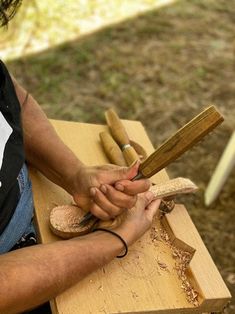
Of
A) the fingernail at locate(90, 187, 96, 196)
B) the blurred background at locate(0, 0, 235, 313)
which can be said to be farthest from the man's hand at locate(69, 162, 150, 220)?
the blurred background at locate(0, 0, 235, 313)

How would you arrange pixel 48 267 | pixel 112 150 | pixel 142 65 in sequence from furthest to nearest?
1. pixel 142 65
2. pixel 112 150
3. pixel 48 267

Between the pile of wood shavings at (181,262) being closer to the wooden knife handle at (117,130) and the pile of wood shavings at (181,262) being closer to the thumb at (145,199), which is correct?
the thumb at (145,199)

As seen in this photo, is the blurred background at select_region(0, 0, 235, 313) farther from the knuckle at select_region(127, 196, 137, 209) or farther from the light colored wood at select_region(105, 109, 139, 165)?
the knuckle at select_region(127, 196, 137, 209)

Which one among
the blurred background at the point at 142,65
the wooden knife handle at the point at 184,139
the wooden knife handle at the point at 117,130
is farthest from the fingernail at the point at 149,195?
the blurred background at the point at 142,65

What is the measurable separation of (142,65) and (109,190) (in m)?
2.25

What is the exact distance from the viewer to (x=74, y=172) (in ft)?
3.78

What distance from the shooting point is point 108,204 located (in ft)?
3.34

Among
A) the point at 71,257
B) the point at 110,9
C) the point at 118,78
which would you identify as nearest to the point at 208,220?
the point at 118,78

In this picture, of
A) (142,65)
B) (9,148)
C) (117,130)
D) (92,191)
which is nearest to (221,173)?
(117,130)

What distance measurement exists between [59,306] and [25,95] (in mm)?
535

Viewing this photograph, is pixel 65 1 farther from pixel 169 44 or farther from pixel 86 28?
pixel 169 44

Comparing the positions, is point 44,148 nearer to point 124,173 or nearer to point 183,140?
point 124,173

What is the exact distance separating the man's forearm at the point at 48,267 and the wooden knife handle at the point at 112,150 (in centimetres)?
28

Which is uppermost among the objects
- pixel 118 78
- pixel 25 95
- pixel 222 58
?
pixel 25 95
